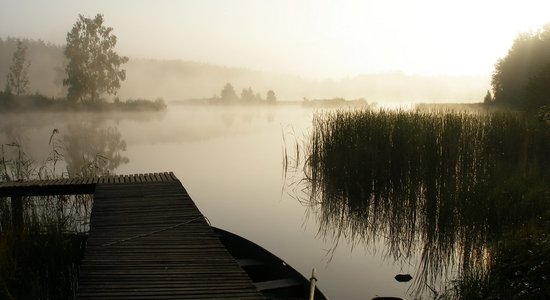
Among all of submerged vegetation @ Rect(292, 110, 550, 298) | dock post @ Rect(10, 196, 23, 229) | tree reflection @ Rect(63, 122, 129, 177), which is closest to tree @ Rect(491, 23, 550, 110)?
submerged vegetation @ Rect(292, 110, 550, 298)

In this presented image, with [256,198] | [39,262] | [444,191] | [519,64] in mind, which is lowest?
[256,198]

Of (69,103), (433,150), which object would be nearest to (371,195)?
(433,150)

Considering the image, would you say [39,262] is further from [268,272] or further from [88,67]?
[88,67]

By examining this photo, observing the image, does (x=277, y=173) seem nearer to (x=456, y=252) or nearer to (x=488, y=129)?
(x=488, y=129)

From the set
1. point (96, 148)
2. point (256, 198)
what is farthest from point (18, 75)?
point (256, 198)

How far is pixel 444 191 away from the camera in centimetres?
872

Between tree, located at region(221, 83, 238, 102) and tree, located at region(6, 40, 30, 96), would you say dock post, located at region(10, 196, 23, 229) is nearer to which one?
tree, located at region(6, 40, 30, 96)

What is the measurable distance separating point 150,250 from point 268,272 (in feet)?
4.90

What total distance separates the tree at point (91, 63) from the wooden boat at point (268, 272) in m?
44.5

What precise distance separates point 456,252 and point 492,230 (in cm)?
60

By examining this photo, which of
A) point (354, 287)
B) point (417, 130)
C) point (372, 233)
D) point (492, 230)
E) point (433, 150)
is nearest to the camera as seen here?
point (354, 287)

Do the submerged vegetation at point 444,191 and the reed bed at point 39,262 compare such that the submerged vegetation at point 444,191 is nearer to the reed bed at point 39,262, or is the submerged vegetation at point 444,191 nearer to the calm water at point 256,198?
the calm water at point 256,198

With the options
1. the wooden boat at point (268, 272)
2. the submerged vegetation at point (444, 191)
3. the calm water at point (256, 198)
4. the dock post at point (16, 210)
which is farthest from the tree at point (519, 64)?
the dock post at point (16, 210)

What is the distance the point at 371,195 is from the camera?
35.6 ft
